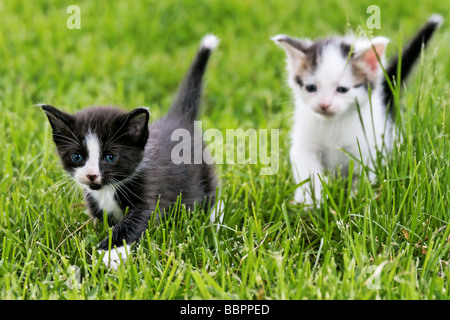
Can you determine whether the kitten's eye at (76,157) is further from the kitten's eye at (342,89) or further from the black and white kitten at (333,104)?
the kitten's eye at (342,89)

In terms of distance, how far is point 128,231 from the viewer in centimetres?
295

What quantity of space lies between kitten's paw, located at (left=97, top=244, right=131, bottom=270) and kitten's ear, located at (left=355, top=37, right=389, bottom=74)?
1952mm

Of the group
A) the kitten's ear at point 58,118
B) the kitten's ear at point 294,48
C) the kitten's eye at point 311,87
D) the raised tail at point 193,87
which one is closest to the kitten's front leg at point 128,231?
the kitten's ear at point 58,118

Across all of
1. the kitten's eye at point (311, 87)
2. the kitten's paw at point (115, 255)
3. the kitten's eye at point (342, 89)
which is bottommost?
the kitten's paw at point (115, 255)

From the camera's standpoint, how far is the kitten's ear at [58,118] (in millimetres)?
2832

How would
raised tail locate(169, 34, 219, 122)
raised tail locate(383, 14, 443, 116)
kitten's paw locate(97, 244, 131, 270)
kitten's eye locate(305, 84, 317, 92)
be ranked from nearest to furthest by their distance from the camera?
1. kitten's paw locate(97, 244, 131, 270)
2. raised tail locate(169, 34, 219, 122)
3. kitten's eye locate(305, 84, 317, 92)
4. raised tail locate(383, 14, 443, 116)

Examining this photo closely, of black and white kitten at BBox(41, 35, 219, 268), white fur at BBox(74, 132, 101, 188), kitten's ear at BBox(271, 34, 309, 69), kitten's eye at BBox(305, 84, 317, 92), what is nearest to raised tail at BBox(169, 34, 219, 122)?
black and white kitten at BBox(41, 35, 219, 268)

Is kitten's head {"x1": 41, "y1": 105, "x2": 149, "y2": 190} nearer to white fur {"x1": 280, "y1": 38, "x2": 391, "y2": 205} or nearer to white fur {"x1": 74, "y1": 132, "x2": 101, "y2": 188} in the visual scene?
white fur {"x1": 74, "y1": 132, "x2": 101, "y2": 188}

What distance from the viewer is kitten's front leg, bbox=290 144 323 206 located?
3811 millimetres

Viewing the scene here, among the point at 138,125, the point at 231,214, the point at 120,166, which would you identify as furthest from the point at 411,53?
the point at 120,166

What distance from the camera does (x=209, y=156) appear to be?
3.64m

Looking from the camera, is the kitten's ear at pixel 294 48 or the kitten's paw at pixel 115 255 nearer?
the kitten's paw at pixel 115 255

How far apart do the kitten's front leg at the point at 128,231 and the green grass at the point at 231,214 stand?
50 mm

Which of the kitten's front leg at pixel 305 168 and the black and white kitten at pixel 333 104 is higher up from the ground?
the black and white kitten at pixel 333 104
